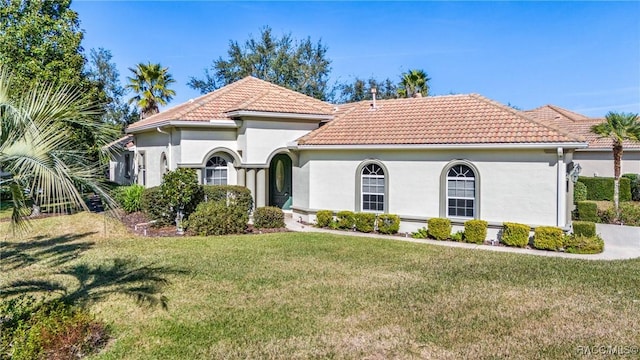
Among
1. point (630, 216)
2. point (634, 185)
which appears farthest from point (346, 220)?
point (634, 185)

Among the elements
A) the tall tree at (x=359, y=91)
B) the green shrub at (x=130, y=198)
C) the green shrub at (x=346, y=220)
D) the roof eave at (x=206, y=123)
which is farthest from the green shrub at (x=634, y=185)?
the green shrub at (x=130, y=198)

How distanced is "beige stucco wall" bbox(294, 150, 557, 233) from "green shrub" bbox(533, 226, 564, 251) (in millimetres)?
671

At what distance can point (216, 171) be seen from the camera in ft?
69.9

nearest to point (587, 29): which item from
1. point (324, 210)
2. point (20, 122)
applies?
point (324, 210)

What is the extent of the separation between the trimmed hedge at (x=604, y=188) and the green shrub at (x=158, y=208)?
25580mm

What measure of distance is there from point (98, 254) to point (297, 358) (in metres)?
9.74

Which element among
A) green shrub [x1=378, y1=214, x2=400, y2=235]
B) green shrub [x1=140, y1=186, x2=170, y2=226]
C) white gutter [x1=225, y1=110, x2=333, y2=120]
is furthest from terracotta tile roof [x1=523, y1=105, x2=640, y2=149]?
green shrub [x1=140, y1=186, x2=170, y2=226]

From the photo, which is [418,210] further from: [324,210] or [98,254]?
[98,254]

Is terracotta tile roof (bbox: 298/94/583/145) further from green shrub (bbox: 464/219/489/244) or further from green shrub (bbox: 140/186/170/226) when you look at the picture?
green shrub (bbox: 140/186/170/226)

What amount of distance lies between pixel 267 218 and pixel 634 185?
24.8 meters

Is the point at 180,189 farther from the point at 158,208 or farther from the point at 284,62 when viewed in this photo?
the point at 284,62

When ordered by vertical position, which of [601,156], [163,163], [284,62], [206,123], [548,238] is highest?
[284,62]

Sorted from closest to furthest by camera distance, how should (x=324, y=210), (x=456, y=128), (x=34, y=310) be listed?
(x=34, y=310)
(x=456, y=128)
(x=324, y=210)

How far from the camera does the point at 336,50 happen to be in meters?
50.7
